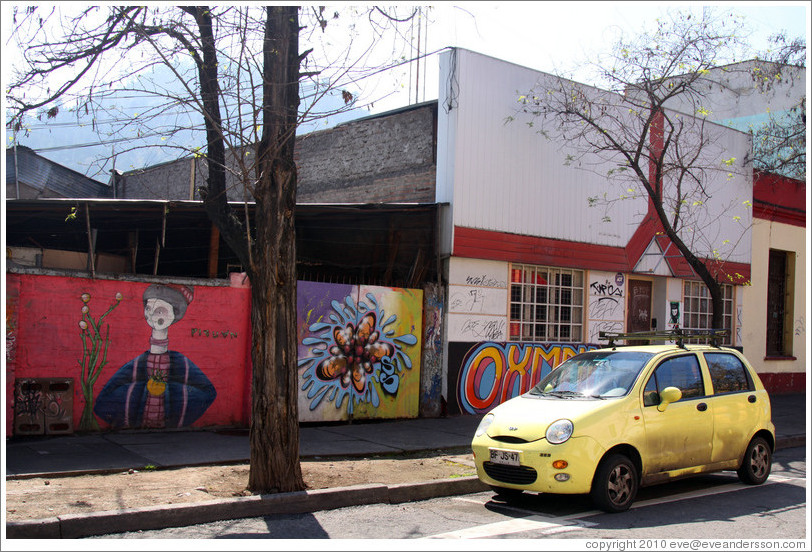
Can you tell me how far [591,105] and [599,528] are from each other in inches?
413

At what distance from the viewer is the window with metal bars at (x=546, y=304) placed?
14.2 m

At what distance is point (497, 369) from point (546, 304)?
6.23 ft

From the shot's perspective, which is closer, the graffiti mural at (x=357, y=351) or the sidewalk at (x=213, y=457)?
the sidewalk at (x=213, y=457)

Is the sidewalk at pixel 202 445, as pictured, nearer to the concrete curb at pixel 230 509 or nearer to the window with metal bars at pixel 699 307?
the concrete curb at pixel 230 509

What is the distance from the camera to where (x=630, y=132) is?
15.6 metres

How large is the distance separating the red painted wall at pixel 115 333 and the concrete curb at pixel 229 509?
400 centimetres

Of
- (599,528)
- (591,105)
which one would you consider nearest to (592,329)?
(591,105)

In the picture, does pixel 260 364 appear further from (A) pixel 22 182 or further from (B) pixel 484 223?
(A) pixel 22 182

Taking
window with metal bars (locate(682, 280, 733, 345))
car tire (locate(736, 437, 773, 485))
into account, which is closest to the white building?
window with metal bars (locate(682, 280, 733, 345))

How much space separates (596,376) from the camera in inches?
313

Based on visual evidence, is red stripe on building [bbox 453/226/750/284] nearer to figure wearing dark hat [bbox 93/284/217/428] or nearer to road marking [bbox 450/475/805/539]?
figure wearing dark hat [bbox 93/284/217/428]

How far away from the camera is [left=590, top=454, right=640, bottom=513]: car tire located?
22.6 feet

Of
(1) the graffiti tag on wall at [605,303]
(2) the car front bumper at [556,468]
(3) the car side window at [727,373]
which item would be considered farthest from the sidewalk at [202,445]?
(1) the graffiti tag on wall at [605,303]

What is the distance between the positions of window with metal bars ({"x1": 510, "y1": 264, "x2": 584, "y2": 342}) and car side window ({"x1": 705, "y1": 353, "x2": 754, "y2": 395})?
5.65 meters
